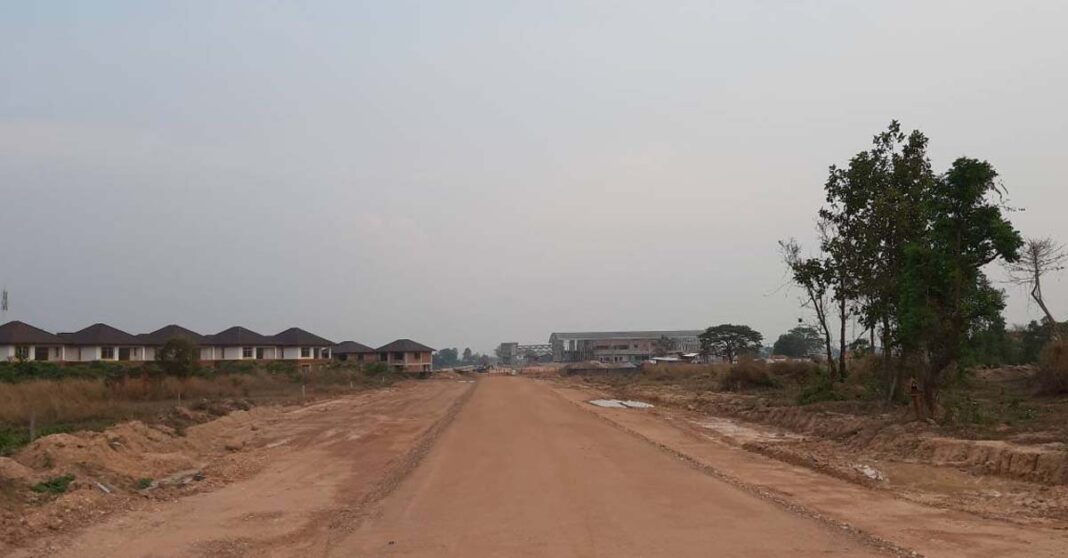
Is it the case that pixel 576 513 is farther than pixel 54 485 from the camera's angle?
No

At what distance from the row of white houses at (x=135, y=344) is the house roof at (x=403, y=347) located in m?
17.0

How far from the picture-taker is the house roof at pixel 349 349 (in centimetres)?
11419

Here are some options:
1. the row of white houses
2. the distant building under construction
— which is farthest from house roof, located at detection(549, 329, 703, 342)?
the row of white houses

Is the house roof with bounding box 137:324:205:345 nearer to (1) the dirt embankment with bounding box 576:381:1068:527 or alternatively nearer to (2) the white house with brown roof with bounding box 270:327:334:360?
(2) the white house with brown roof with bounding box 270:327:334:360

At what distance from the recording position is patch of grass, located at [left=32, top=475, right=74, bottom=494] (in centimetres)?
1253

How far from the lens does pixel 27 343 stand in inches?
2662

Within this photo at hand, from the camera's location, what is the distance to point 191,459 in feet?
63.3

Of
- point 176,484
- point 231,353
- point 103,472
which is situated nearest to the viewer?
point 103,472

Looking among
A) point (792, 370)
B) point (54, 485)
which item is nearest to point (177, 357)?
point (54, 485)

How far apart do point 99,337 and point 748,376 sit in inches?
2315

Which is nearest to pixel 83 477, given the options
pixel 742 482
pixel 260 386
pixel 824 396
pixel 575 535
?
pixel 575 535

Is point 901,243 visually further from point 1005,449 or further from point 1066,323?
point 1066,323

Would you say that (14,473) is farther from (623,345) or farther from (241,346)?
(623,345)

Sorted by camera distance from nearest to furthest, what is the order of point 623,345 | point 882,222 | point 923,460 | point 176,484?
point 176,484, point 923,460, point 882,222, point 623,345
